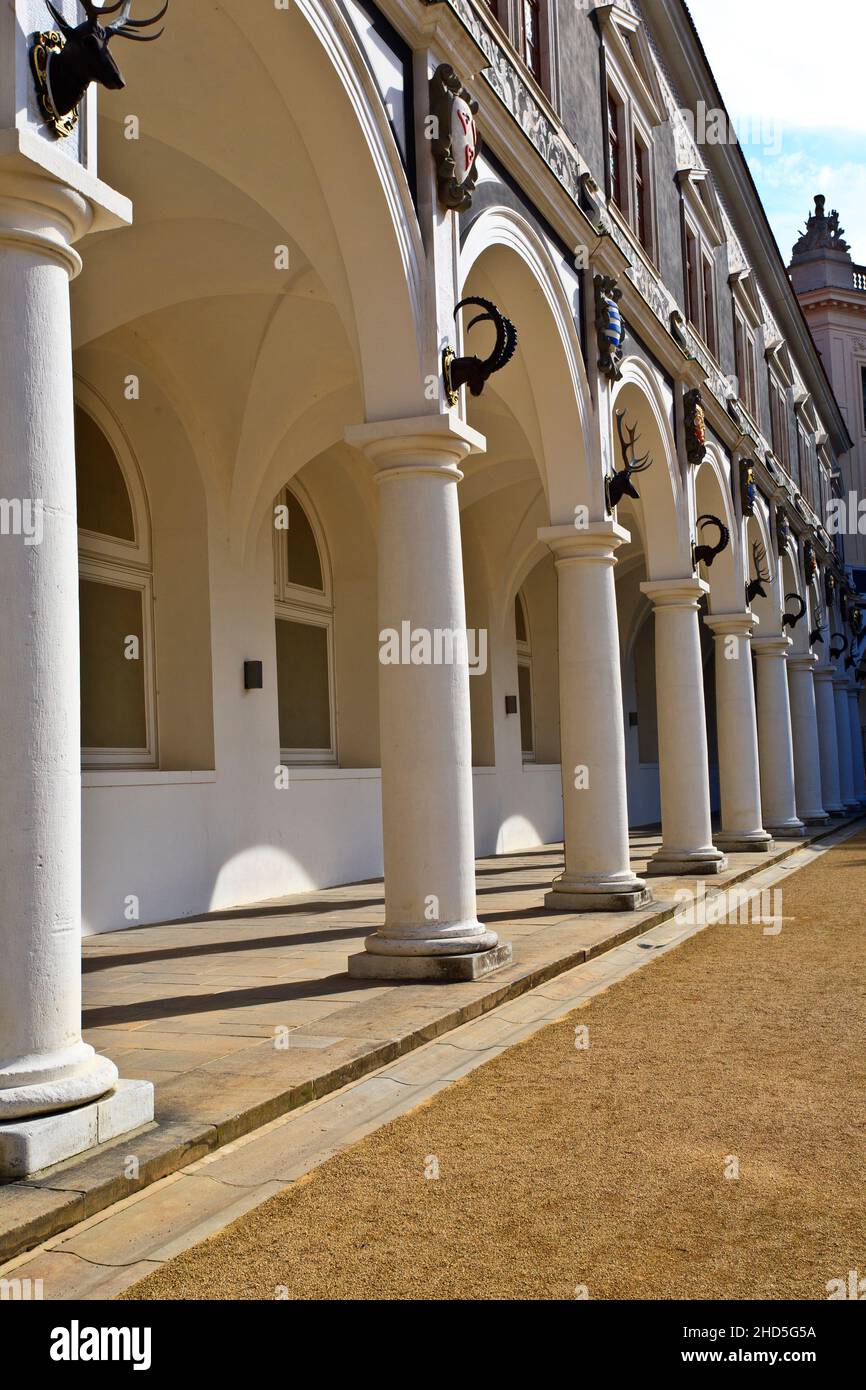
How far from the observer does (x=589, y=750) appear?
1041 cm

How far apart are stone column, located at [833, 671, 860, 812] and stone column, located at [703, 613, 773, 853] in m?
12.7

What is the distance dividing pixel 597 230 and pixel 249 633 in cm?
471

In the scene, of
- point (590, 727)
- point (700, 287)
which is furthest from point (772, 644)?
point (590, 727)

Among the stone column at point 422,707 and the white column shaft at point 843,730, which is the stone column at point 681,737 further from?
the white column shaft at point 843,730

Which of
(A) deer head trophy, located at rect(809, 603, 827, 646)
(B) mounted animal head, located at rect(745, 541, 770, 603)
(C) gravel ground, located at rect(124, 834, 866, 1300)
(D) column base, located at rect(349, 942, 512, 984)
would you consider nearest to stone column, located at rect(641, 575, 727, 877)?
(B) mounted animal head, located at rect(745, 541, 770, 603)

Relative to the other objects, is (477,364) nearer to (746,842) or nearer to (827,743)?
(746,842)

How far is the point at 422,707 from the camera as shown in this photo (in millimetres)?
7195

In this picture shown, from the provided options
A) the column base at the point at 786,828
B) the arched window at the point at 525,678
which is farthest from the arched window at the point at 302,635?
the column base at the point at 786,828

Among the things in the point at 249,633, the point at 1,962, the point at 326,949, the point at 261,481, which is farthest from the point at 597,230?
the point at 1,962

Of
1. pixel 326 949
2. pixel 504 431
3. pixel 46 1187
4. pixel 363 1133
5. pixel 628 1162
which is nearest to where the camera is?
pixel 46 1187

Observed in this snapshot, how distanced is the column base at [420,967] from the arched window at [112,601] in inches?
160

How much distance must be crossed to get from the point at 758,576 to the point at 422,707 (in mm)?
12983

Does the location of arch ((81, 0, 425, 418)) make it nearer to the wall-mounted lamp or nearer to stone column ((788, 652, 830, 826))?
the wall-mounted lamp
